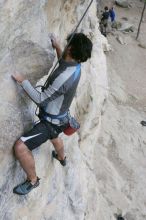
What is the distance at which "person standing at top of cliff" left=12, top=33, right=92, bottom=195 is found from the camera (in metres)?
5.86

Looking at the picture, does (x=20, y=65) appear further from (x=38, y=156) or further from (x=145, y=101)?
(x=145, y=101)

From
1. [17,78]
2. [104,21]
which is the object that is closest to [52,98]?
[17,78]

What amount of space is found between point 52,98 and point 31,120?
1.95ft

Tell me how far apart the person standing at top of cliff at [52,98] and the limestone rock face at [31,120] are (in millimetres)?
138

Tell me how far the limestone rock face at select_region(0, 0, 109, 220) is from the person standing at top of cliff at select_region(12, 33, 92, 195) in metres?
0.14

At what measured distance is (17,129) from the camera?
5996 mm

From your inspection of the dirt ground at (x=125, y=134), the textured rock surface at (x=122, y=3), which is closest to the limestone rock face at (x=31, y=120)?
the dirt ground at (x=125, y=134)

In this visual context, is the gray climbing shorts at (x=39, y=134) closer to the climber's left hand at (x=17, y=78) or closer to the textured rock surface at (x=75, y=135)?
the textured rock surface at (x=75, y=135)

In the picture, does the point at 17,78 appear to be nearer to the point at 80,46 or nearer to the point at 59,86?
the point at 59,86

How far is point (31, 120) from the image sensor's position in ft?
21.0

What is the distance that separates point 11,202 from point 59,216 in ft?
5.41

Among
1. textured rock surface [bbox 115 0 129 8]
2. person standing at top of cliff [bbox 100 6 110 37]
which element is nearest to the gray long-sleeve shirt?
person standing at top of cliff [bbox 100 6 110 37]

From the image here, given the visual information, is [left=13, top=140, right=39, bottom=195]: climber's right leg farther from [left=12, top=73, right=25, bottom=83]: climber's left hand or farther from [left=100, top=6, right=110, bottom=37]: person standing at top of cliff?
[left=100, top=6, right=110, bottom=37]: person standing at top of cliff

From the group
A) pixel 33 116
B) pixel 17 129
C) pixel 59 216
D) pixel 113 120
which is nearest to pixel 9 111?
pixel 17 129
